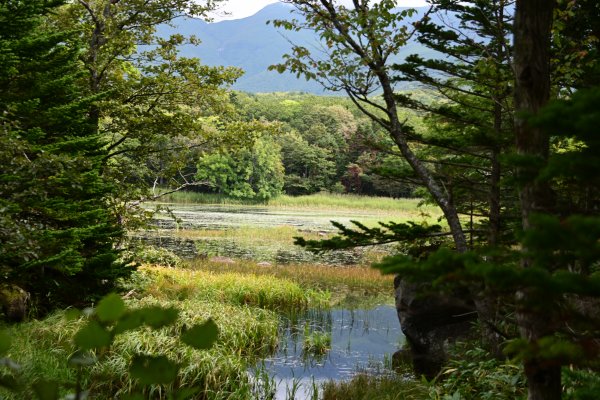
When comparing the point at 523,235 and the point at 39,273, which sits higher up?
the point at 523,235

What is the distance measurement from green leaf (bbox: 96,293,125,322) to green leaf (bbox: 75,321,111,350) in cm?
2

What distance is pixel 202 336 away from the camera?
100 cm

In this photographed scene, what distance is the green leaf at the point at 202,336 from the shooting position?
99 cm

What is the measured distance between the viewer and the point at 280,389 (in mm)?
7688

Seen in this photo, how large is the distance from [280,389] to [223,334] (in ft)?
5.48

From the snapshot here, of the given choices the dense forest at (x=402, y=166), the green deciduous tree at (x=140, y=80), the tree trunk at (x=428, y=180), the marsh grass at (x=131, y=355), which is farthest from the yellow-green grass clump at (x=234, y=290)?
the tree trunk at (x=428, y=180)

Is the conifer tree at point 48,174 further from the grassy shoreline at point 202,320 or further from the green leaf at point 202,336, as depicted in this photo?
the green leaf at point 202,336

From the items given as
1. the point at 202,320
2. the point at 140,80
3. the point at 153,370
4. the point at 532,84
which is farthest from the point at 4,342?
the point at 140,80

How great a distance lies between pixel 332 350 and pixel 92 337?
9.43m

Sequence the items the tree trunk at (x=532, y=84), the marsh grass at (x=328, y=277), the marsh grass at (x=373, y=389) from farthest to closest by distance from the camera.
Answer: the marsh grass at (x=328, y=277) < the marsh grass at (x=373, y=389) < the tree trunk at (x=532, y=84)

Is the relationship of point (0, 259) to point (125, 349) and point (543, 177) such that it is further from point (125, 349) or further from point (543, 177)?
point (543, 177)

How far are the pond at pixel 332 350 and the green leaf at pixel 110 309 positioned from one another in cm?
662

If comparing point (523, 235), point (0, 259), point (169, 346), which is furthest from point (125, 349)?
point (523, 235)

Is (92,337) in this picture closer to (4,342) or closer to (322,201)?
(4,342)
